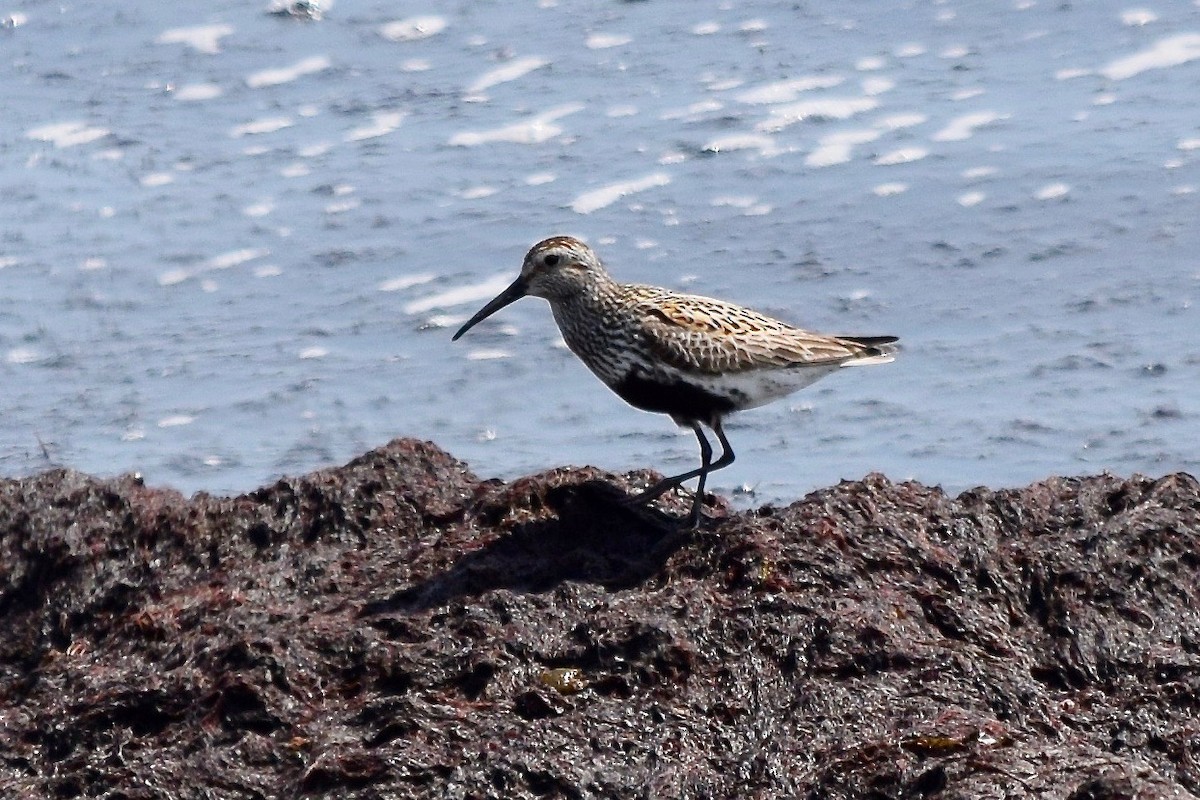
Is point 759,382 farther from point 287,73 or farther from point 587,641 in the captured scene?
point 287,73

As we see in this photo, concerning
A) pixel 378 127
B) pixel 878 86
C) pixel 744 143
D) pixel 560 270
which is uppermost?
pixel 560 270

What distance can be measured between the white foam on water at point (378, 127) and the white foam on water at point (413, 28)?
1201 millimetres

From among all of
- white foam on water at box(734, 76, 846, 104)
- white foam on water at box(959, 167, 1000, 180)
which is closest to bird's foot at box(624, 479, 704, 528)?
white foam on water at box(959, 167, 1000, 180)

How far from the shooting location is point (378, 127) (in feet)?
38.7

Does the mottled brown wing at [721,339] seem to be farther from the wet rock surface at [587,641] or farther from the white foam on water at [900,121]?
the white foam on water at [900,121]

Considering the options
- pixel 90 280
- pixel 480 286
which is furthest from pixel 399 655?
pixel 90 280

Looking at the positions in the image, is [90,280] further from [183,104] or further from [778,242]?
[778,242]

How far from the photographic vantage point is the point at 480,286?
9.96 metres

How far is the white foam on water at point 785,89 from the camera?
1173 cm

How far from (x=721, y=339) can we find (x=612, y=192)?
15.5ft

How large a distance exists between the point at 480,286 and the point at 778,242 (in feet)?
5.35

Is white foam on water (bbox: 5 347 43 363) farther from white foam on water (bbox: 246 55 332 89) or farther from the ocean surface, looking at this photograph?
white foam on water (bbox: 246 55 332 89)

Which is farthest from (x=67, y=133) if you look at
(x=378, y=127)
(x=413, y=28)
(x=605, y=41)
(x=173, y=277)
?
(x=605, y=41)

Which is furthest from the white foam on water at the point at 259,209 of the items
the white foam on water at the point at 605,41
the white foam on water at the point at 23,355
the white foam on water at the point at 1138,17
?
the white foam on water at the point at 1138,17
